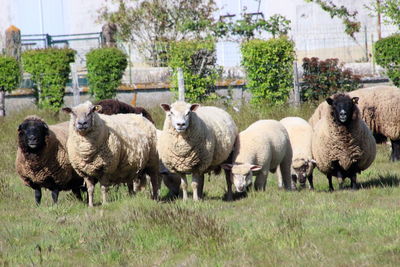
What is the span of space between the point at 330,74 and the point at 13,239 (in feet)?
40.1

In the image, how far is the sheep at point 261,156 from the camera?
33.9 feet

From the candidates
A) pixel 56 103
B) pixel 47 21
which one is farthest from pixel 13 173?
pixel 47 21

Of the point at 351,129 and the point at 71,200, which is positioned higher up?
the point at 351,129

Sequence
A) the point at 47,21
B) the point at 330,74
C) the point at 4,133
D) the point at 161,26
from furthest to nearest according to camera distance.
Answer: the point at 47,21 → the point at 161,26 → the point at 330,74 → the point at 4,133

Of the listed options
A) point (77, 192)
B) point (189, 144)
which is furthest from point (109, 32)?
point (189, 144)

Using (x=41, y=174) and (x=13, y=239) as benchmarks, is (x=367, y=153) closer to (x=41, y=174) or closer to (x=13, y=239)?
(x=41, y=174)

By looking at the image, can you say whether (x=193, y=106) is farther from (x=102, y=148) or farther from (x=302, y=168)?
(x=302, y=168)

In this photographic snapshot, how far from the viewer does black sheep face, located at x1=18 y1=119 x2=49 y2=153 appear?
1041 centimetres

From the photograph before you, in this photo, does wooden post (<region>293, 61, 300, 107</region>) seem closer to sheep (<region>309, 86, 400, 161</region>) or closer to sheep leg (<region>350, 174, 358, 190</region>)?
sheep (<region>309, 86, 400, 161</region>)

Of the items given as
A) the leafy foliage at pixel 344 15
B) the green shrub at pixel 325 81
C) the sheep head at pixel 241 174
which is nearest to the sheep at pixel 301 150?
the sheep head at pixel 241 174

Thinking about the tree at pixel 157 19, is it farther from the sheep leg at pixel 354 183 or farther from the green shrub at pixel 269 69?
the sheep leg at pixel 354 183

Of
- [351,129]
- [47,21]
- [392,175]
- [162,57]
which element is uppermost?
[47,21]

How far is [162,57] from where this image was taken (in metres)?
23.9

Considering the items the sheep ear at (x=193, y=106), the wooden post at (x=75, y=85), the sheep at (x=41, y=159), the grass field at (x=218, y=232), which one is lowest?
the grass field at (x=218, y=232)
